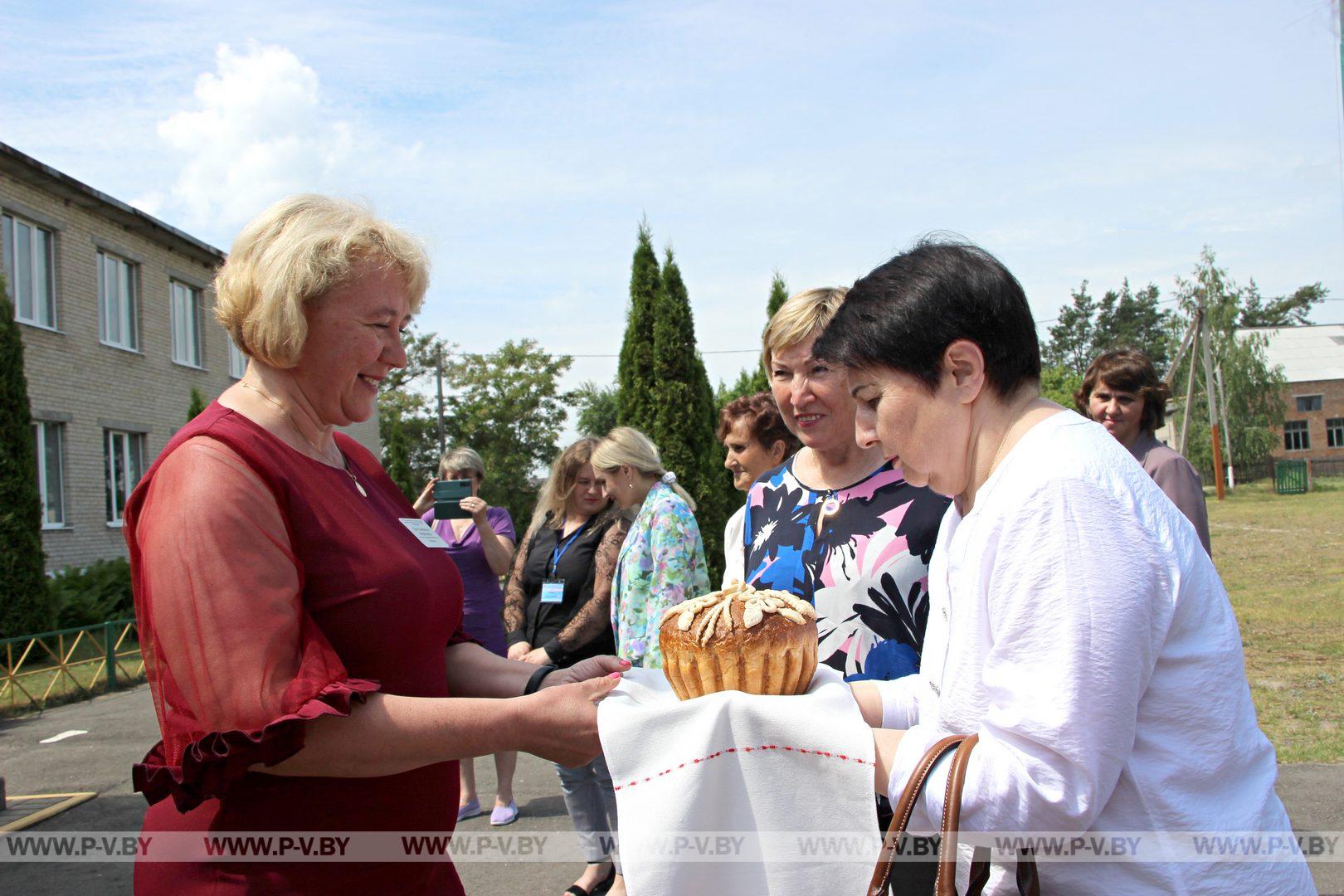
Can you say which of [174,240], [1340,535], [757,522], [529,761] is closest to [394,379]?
[174,240]

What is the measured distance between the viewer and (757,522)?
3352 mm

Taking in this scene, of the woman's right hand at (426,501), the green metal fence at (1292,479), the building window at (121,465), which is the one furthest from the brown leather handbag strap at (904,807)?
the green metal fence at (1292,479)

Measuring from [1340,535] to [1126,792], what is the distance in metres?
27.3

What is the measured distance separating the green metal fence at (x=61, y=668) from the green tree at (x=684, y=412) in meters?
7.57

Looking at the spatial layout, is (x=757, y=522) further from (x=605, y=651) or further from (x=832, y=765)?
(x=605, y=651)

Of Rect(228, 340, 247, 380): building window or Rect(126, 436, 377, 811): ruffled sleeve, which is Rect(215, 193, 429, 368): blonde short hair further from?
Rect(228, 340, 247, 380): building window

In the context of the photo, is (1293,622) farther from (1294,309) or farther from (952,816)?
(1294,309)

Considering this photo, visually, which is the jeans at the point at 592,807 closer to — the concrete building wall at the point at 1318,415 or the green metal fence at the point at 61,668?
the green metal fence at the point at 61,668

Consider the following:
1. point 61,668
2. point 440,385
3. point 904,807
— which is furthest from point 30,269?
point 440,385

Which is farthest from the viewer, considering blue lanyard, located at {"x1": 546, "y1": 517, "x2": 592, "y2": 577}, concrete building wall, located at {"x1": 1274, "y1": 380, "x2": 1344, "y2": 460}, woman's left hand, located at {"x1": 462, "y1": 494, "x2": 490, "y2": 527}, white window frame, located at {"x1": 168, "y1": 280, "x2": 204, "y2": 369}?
concrete building wall, located at {"x1": 1274, "y1": 380, "x2": 1344, "y2": 460}

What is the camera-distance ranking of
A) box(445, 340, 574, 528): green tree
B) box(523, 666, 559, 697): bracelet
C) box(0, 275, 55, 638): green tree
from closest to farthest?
box(523, 666, 559, 697): bracelet
box(0, 275, 55, 638): green tree
box(445, 340, 574, 528): green tree

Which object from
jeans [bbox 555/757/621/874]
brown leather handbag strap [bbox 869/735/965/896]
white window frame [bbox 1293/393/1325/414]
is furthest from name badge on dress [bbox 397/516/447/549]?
white window frame [bbox 1293/393/1325/414]

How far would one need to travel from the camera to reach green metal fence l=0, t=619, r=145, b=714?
10148 millimetres

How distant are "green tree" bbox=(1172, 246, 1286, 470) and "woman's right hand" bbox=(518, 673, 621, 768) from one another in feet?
195
